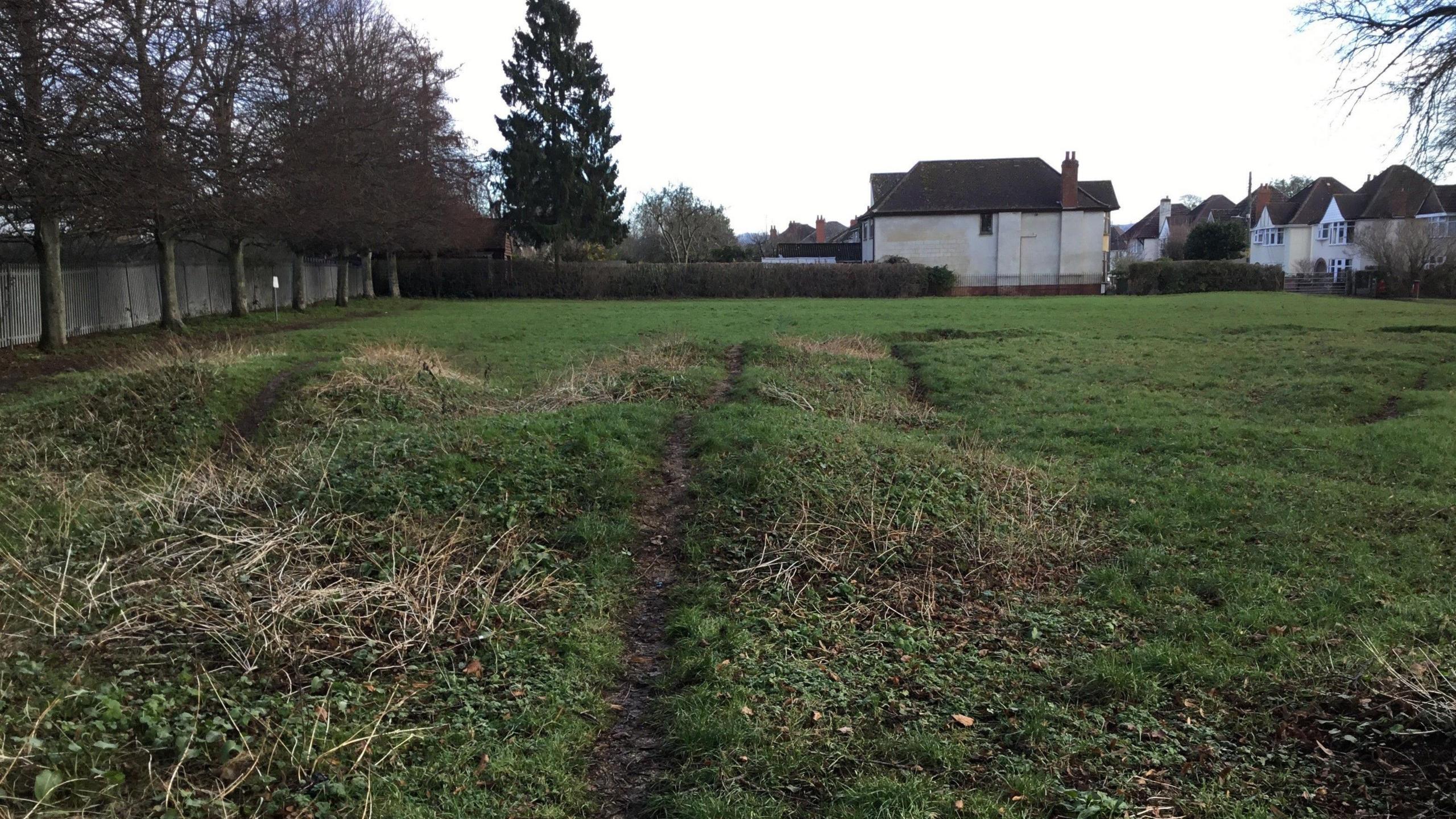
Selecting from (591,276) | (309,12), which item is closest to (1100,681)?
(309,12)

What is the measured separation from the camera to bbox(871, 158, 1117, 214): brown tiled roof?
52.1 metres

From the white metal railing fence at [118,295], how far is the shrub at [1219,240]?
49543 millimetres

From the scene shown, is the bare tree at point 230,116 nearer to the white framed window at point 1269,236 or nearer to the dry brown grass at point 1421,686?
the dry brown grass at point 1421,686

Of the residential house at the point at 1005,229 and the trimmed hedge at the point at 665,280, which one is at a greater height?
the residential house at the point at 1005,229

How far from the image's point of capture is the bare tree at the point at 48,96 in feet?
38.8

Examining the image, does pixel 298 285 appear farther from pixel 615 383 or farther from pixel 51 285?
pixel 615 383

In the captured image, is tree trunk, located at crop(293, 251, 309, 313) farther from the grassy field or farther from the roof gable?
the roof gable

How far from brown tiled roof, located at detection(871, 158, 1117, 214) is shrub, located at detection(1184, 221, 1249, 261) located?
5946 mm

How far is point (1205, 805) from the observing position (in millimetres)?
3738

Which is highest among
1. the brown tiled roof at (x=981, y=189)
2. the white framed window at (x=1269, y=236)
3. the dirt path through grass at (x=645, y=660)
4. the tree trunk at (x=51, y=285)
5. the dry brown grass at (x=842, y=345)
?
the brown tiled roof at (x=981, y=189)

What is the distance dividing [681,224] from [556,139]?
16001 millimetres

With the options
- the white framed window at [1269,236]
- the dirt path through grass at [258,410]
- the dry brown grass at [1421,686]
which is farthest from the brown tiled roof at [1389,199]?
the dirt path through grass at [258,410]

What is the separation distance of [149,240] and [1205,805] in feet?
92.7

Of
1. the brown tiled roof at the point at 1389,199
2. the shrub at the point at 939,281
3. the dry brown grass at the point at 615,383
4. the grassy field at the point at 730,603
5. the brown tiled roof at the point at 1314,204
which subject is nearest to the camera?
the grassy field at the point at 730,603
